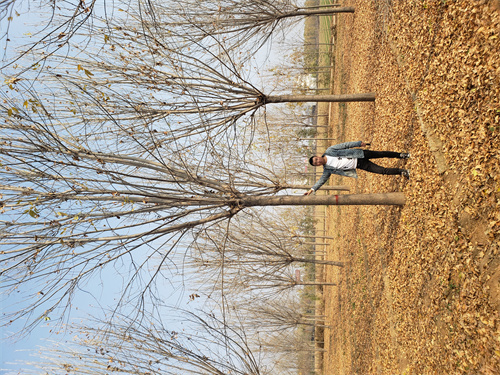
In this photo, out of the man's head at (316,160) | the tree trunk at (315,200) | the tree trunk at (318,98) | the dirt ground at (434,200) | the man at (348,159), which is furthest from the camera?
the tree trunk at (318,98)

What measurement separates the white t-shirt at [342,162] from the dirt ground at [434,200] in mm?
823

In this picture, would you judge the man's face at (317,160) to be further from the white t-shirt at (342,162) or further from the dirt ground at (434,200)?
the dirt ground at (434,200)

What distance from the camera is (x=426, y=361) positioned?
427 cm

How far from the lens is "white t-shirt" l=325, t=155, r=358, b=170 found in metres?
5.68

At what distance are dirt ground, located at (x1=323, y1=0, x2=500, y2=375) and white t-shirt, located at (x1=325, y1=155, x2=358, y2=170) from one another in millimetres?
823

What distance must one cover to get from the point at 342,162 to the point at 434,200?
1668 mm

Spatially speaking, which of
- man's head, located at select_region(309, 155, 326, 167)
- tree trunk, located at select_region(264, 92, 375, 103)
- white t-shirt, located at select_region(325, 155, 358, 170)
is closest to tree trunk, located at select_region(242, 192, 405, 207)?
man's head, located at select_region(309, 155, 326, 167)

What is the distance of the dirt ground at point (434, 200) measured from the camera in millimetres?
3400

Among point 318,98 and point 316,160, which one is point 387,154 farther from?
point 318,98

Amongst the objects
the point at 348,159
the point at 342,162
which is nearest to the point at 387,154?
→ the point at 348,159

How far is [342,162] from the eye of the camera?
5.69 metres

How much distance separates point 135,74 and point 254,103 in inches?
89.2

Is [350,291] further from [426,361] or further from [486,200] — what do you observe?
[486,200]

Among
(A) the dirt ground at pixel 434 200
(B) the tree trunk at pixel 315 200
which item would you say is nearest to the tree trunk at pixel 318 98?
(A) the dirt ground at pixel 434 200
